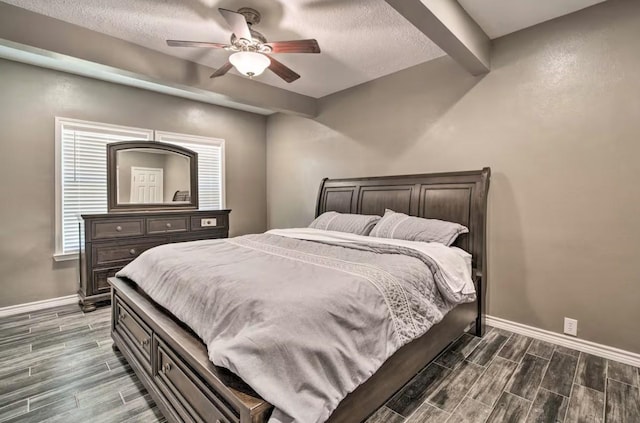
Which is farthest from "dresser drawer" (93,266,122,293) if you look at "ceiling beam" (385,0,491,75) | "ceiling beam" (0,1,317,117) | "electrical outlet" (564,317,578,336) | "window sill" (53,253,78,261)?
"electrical outlet" (564,317,578,336)

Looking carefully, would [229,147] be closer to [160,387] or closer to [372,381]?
[160,387]

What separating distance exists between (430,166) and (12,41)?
365 cm

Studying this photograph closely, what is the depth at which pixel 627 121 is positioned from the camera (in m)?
2.16

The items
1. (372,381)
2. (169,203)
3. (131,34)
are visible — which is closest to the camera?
(372,381)

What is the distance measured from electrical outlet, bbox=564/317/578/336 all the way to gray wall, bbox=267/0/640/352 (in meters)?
0.04

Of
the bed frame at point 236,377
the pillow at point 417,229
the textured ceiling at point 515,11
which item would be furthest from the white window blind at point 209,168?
the textured ceiling at point 515,11

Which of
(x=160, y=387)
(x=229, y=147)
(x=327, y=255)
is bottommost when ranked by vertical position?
(x=160, y=387)

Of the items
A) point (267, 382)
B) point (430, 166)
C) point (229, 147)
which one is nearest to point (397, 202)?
point (430, 166)

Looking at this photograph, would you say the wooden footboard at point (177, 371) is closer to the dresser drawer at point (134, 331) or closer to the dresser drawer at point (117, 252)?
the dresser drawer at point (134, 331)

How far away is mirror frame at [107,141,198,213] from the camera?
3.69 meters

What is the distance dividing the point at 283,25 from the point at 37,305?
385 cm

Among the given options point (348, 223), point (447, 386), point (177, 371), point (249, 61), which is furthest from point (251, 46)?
point (447, 386)

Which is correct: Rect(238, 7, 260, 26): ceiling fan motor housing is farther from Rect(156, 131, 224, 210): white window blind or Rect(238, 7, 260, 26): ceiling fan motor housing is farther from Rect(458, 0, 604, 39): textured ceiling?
Rect(156, 131, 224, 210): white window blind

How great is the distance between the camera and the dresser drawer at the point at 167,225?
145 inches
